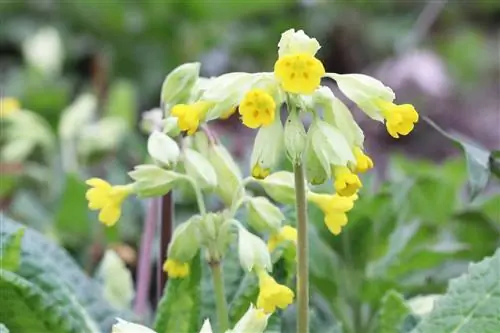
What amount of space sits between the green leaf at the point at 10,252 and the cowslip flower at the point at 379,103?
470mm

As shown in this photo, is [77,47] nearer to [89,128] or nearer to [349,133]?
[89,128]

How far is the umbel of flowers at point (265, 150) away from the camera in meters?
1.05

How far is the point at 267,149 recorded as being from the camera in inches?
42.2

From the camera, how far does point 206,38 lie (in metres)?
3.68

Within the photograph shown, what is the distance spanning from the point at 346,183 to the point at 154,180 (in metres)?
0.27

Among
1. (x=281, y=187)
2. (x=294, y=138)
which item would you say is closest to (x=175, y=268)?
(x=281, y=187)

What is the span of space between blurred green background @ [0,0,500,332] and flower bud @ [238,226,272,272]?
12.8 inches

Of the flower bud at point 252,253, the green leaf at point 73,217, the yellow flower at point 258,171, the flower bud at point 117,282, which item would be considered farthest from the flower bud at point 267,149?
the green leaf at point 73,217

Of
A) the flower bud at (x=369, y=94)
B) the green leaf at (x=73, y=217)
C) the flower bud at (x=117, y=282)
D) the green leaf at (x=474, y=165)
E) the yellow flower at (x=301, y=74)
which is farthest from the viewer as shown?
the green leaf at (x=73, y=217)

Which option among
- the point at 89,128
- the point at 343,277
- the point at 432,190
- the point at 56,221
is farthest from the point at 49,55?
the point at 343,277

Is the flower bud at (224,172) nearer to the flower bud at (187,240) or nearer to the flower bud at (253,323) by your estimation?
the flower bud at (187,240)

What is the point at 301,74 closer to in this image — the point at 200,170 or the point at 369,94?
the point at 369,94

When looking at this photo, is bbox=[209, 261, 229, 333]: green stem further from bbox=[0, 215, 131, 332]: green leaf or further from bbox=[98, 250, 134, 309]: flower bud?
bbox=[98, 250, 134, 309]: flower bud

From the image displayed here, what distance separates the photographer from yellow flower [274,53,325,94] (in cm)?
101
